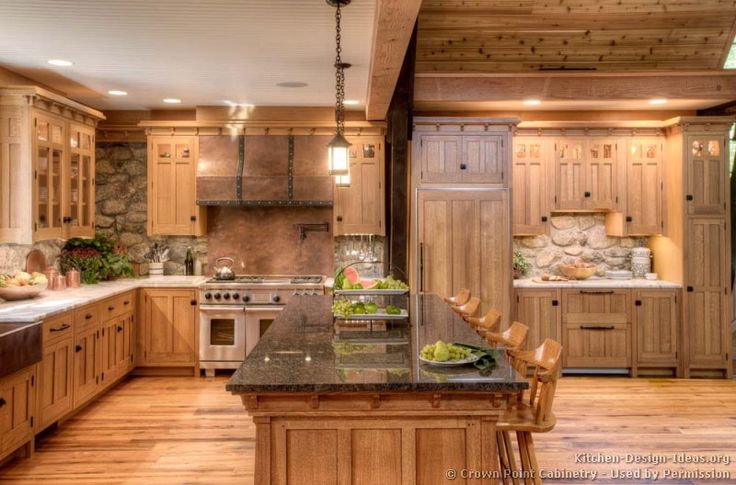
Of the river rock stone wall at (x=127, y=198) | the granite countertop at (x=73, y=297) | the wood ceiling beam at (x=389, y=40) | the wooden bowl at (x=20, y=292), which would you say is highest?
the wood ceiling beam at (x=389, y=40)

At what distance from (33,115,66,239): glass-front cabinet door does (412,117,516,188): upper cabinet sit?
3309 mm

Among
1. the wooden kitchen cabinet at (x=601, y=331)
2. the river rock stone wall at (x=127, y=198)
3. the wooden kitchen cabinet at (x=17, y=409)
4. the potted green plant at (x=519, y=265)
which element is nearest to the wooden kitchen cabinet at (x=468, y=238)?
the potted green plant at (x=519, y=265)

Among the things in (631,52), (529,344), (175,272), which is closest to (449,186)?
(529,344)

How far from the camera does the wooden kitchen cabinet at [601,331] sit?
6586mm

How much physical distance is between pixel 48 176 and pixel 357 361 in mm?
3809

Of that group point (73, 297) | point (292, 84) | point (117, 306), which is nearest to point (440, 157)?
point (292, 84)

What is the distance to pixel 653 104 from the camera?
657 cm

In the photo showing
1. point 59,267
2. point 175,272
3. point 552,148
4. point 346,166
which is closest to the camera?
point 346,166

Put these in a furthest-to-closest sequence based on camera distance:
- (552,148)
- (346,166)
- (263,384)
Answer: (552,148), (346,166), (263,384)

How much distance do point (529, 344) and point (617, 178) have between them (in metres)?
2.01

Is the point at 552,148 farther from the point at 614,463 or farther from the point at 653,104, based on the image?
the point at 614,463

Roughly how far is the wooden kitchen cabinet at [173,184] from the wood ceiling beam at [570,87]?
2577 millimetres

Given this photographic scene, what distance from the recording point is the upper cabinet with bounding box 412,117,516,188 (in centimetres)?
660

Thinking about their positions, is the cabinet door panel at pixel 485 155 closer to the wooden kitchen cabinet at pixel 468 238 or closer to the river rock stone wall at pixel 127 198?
the wooden kitchen cabinet at pixel 468 238
